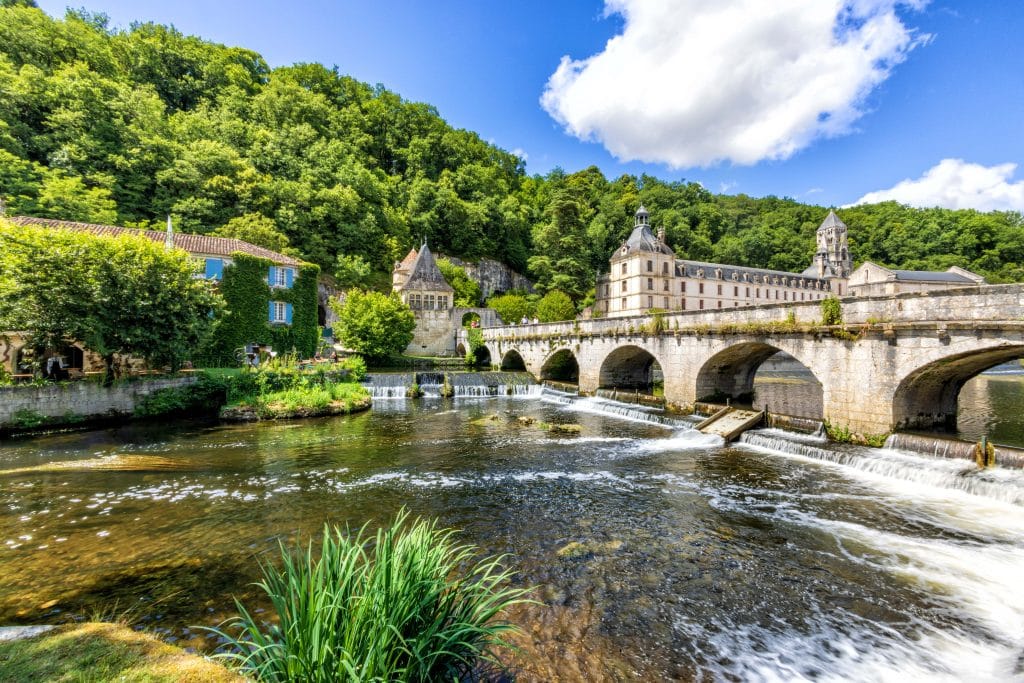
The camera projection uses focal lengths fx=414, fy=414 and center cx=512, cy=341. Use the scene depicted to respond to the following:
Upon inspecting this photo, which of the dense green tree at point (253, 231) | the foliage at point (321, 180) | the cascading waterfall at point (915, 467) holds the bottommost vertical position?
the cascading waterfall at point (915, 467)

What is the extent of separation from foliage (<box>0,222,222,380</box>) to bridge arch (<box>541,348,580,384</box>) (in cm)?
2263

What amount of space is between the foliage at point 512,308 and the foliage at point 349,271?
55.9 ft

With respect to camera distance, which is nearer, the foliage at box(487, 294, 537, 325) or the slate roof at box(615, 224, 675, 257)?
the foliage at box(487, 294, 537, 325)

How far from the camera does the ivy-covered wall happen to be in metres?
28.6

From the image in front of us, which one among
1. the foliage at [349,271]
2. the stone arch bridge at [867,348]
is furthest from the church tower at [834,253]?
the foliage at [349,271]

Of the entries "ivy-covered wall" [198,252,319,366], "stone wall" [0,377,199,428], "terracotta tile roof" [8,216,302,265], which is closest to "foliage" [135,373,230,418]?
"stone wall" [0,377,199,428]

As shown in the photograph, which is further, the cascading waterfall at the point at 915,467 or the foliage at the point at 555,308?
the foliage at the point at 555,308

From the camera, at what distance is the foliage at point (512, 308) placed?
5459 cm

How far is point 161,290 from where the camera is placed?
1867 cm

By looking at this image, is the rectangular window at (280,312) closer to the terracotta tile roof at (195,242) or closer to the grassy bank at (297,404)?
the terracotta tile roof at (195,242)

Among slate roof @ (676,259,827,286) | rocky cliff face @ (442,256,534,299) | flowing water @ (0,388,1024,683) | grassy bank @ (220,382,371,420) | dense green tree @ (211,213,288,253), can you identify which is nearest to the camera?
flowing water @ (0,388,1024,683)

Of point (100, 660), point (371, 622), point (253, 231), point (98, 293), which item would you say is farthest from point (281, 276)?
point (371, 622)

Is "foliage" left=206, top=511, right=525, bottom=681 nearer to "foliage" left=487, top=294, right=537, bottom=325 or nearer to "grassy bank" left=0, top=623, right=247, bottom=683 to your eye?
"grassy bank" left=0, top=623, right=247, bottom=683

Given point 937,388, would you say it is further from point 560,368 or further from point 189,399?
point 189,399
